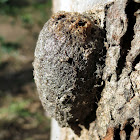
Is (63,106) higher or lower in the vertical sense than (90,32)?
lower

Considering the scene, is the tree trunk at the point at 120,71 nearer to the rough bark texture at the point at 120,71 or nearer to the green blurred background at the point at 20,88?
the rough bark texture at the point at 120,71

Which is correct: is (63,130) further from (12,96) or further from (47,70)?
(12,96)

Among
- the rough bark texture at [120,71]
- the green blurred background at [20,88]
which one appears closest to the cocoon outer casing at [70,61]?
the rough bark texture at [120,71]

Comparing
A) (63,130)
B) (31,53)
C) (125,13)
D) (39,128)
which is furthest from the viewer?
(31,53)

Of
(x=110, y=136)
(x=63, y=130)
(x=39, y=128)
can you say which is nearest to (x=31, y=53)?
(x=39, y=128)

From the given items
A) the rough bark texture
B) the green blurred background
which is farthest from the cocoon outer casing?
the green blurred background

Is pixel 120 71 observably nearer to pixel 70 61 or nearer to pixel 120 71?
pixel 120 71

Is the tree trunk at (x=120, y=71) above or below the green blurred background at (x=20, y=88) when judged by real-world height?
below
